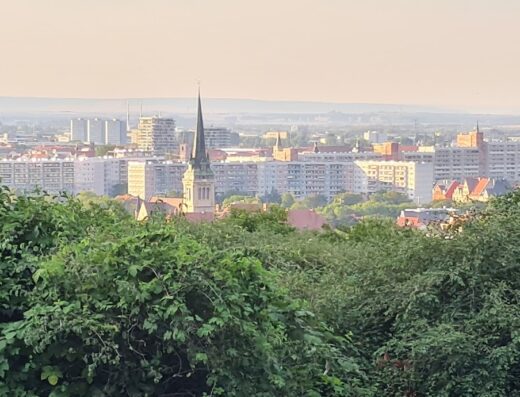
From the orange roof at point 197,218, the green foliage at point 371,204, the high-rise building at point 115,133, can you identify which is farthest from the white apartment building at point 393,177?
the orange roof at point 197,218

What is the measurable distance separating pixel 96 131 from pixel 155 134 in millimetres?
7838

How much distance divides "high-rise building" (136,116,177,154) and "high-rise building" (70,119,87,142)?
4.07m

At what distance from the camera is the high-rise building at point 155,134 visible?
66256 mm

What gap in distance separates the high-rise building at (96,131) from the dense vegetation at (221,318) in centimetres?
6538

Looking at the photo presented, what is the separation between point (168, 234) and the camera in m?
5.04

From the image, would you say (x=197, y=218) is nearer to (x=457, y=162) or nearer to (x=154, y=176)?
(x=154, y=176)

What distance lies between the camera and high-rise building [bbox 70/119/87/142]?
69688 millimetres

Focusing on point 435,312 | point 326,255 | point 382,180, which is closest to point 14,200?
point 435,312

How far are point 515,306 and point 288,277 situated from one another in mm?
1568

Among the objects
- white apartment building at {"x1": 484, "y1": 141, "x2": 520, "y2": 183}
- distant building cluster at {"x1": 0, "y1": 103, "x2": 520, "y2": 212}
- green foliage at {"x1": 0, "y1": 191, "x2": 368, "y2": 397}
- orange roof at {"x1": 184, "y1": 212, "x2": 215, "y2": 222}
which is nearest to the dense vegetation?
green foliage at {"x1": 0, "y1": 191, "x2": 368, "y2": 397}

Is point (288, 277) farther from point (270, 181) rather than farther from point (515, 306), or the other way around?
point (270, 181)

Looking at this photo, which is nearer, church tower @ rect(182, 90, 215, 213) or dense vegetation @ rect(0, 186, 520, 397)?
dense vegetation @ rect(0, 186, 520, 397)

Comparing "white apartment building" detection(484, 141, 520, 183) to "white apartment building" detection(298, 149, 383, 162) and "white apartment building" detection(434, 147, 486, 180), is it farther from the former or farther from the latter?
"white apartment building" detection(298, 149, 383, 162)

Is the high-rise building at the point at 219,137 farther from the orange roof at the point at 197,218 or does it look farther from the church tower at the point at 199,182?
the orange roof at the point at 197,218
